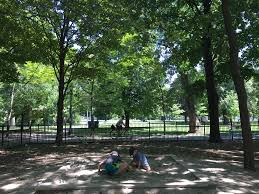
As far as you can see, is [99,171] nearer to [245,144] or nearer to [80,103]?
[245,144]

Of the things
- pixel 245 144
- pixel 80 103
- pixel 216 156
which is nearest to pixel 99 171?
pixel 245 144

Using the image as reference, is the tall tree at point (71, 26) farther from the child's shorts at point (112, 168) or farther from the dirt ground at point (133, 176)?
the child's shorts at point (112, 168)

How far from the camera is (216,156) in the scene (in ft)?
53.5

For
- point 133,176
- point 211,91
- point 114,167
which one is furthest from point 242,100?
point 211,91

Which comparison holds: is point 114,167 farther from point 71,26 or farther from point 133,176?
point 71,26

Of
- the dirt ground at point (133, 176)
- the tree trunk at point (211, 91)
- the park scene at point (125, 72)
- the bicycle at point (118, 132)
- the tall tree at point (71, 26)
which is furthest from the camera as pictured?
the bicycle at point (118, 132)

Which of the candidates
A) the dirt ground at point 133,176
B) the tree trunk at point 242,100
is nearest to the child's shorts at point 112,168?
the dirt ground at point 133,176

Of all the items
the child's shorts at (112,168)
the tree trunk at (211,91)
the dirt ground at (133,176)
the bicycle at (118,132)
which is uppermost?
the tree trunk at (211,91)

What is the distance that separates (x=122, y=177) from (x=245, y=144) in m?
4.07

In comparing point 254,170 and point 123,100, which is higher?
point 123,100

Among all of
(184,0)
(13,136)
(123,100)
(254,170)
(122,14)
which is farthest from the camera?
(123,100)

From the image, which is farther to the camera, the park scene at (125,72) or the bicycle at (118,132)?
the bicycle at (118,132)

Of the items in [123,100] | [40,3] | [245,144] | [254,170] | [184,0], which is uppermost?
[184,0]

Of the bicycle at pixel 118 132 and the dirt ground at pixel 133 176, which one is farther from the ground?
the bicycle at pixel 118 132
